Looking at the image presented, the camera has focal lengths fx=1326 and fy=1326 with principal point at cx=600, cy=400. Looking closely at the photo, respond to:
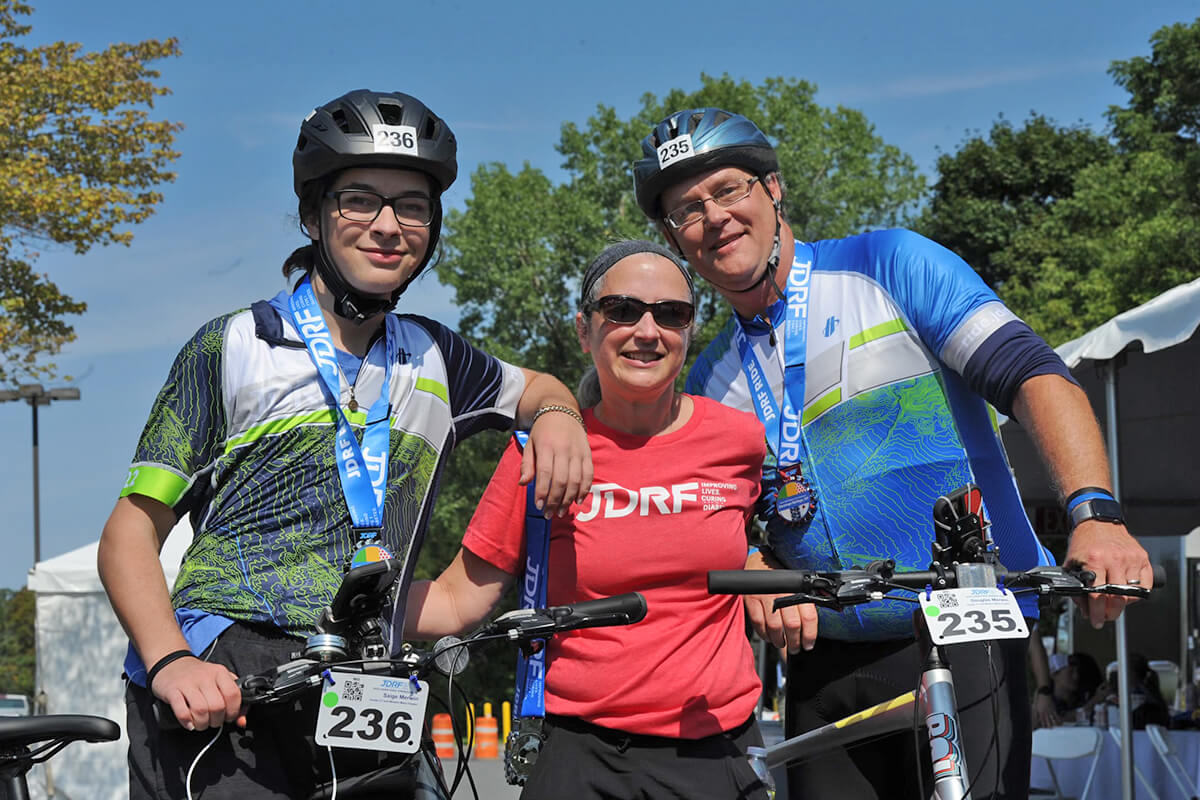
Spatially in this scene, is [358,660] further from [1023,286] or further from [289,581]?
[1023,286]

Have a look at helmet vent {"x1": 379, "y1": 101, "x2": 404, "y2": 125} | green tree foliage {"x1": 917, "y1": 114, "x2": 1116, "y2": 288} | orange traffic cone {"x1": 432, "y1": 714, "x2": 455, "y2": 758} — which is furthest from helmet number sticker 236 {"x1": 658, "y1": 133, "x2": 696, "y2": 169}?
green tree foliage {"x1": 917, "y1": 114, "x2": 1116, "y2": 288}

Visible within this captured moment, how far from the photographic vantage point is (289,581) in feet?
8.73

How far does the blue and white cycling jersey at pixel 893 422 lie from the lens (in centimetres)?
325

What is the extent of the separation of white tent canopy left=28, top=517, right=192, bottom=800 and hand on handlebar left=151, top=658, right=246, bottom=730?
12.8m

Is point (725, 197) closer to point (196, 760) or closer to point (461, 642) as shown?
point (461, 642)

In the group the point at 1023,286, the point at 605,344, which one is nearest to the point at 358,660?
the point at 605,344

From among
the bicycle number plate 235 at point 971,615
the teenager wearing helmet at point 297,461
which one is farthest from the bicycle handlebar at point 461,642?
the bicycle number plate 235 at point 971,615

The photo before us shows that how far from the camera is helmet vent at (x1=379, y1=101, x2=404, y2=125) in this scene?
9.93 feet

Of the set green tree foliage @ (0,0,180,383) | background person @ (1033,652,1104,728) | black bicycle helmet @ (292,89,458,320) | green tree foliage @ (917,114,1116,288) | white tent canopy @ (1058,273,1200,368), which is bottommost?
background person @ (1033,652,1104,728)

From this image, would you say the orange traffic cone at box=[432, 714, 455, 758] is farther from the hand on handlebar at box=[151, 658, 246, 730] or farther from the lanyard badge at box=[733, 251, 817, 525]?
the hand on handlebar at box=[151, 658, 246, 730]

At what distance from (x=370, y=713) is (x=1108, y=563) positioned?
144 cm

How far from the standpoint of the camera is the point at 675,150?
3566 mm

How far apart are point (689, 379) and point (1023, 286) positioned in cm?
3525

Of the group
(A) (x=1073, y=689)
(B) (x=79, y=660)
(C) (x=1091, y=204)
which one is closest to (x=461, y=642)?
(A) (x=1073, y=689)
